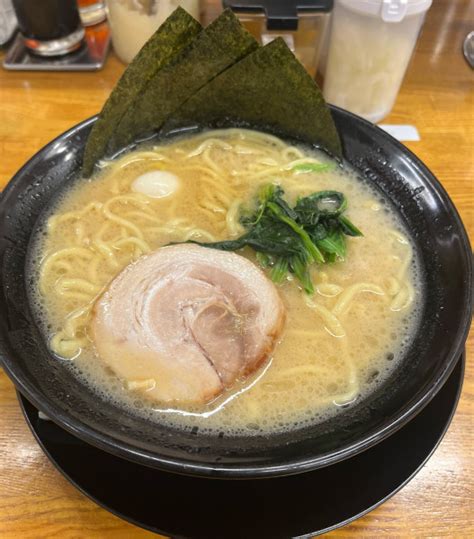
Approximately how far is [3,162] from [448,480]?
88.5 inches

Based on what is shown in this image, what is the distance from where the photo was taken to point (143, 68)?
176 cm

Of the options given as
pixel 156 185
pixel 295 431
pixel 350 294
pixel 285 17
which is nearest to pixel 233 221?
pixel 156 185

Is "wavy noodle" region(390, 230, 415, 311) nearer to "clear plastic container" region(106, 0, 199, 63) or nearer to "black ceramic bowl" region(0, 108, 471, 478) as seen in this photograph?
"black ceramic bowl" region(0, 108, 471, 478)

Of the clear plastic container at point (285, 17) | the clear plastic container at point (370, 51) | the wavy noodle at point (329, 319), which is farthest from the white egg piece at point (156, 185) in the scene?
the clear plastic container at point (370, 51)

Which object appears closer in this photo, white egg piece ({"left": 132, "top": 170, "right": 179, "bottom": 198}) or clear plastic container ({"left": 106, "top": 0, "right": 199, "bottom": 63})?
white egg piece ({"left": 132, "top": 170, "right": 179, "bottom": 198})

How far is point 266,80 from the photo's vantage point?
1.86 m

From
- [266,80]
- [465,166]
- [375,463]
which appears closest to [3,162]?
[266,80]

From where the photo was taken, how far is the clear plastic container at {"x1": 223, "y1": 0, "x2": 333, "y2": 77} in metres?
2.25

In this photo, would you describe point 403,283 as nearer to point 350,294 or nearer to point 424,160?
point 350,294

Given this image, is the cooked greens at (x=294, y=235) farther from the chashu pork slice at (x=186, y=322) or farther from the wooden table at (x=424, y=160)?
the wooden table at (x=424, y=160)

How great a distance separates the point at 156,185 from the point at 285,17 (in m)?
1.06

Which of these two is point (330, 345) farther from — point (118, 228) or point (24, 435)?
point (24, 435)

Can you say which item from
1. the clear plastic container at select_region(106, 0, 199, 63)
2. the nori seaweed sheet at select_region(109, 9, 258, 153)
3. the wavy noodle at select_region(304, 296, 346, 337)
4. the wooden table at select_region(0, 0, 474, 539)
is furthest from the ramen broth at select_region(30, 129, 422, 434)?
the clear plastic container at select_region(106, 0, 199, 63)

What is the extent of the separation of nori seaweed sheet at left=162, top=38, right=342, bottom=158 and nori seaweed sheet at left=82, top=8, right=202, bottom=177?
0.20 metres
